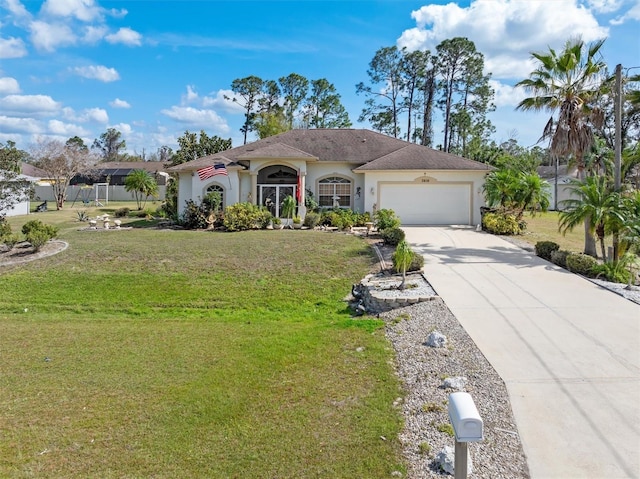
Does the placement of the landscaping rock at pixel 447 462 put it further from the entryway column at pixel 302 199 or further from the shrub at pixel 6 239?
the entryway column at pixel 302 199

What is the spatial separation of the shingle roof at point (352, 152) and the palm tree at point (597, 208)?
9286mm

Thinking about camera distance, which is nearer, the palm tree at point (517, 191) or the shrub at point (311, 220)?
the palm tree at point (517, 191)

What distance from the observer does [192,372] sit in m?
6.96

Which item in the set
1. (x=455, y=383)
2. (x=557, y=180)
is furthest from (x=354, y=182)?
(x=557, y=180)

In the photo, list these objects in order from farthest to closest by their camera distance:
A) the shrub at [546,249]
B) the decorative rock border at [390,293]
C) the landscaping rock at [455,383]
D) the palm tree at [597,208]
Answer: the shrub at [546,249]
the palm tree at [597,208]
the decorative rock border at [390,293]
the landscaping rock at [455,383]

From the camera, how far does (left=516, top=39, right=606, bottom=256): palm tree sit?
47.5ft

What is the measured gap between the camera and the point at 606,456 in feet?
14.6

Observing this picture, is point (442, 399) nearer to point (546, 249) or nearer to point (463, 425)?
point (463, 425)

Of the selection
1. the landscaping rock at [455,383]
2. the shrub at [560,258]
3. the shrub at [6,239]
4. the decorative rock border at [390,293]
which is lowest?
the landscaping rock at [455,383]

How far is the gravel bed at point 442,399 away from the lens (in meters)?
4.43

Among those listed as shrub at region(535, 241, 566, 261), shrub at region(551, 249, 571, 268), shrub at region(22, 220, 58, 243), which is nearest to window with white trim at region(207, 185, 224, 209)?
shrub at region(22, 220, 58, 243)

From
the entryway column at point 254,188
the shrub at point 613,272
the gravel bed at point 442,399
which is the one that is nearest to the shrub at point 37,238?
the entryway column at point 254,188

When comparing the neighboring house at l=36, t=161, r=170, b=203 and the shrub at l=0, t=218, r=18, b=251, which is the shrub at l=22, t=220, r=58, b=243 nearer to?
the shrub at l=0, t=218, r=18, b=251

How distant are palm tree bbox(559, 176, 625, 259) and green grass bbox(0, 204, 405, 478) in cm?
658
